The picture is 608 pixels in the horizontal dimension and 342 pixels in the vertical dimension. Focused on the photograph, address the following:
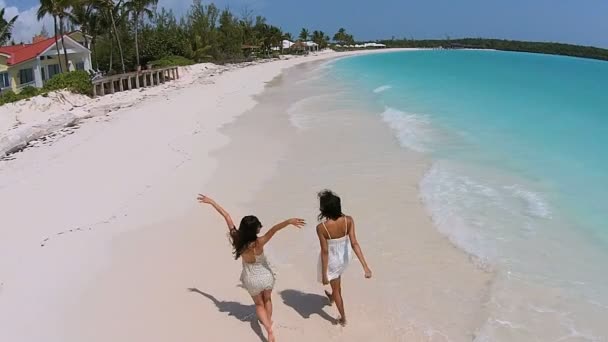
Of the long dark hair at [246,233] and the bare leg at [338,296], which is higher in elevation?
the long dark hair at [246,233]

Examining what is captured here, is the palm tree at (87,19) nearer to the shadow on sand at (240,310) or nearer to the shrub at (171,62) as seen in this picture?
the shrub at (171,62)

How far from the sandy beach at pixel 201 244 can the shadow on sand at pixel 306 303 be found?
1.1 inches

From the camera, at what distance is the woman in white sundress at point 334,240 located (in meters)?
5.33

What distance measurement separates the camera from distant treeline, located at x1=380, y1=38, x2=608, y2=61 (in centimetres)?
14412

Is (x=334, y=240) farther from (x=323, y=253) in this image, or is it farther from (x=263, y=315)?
(x=263, y=315)

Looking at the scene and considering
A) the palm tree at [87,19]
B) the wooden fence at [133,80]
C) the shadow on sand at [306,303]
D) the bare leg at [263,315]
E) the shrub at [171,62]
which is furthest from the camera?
the shrub at [171,62]

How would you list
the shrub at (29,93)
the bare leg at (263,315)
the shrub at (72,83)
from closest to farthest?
the bare leg at (263,315) → the shrub at (29,93) → the shrub at (72,83)

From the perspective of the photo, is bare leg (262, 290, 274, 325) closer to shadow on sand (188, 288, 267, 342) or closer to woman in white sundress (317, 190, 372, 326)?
shadow on sand (188, 288, 267, 342)

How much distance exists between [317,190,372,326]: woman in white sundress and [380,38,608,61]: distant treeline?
495 ft


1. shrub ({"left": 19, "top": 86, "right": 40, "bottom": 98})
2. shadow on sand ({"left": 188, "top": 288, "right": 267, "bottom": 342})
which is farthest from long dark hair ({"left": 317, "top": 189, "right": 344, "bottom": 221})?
shrub ({"left": 19, "top": 86, "right": 40, "bottom": 98})

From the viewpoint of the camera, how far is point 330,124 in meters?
19.7

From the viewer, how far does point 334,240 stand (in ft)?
17.9

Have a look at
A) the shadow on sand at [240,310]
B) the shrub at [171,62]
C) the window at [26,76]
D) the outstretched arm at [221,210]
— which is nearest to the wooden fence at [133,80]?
the shrub at [171,62]

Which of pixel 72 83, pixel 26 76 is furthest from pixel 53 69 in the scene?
pixel 72 83
